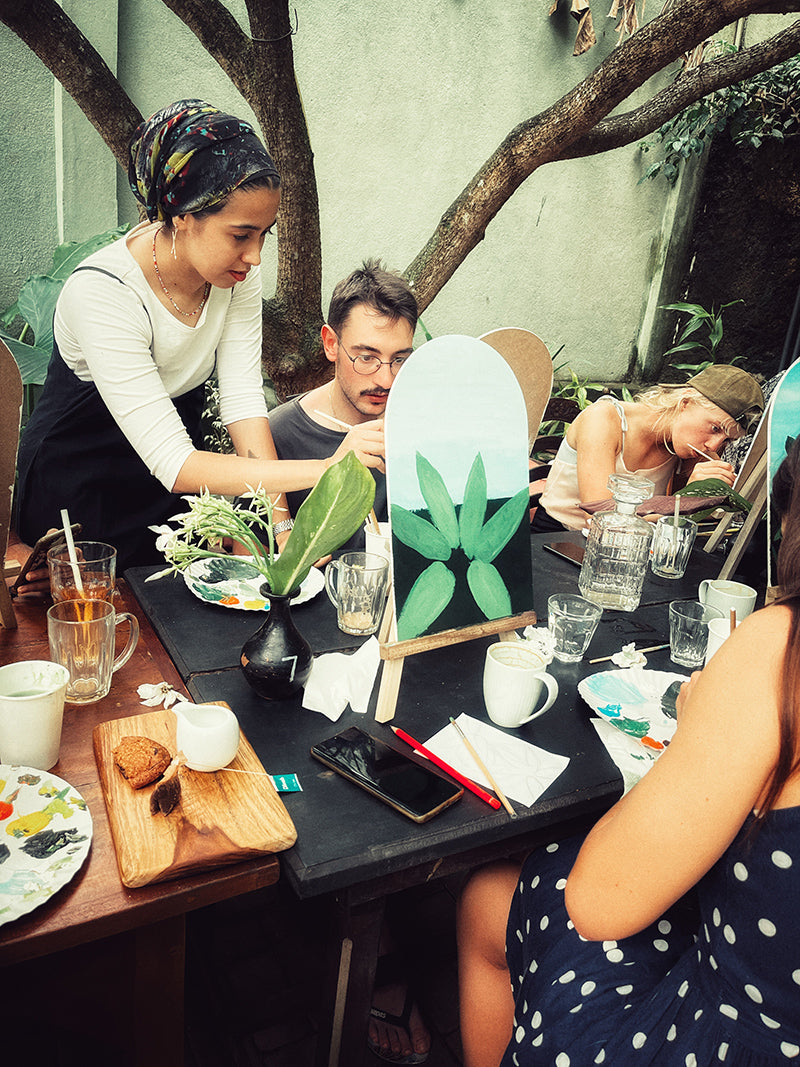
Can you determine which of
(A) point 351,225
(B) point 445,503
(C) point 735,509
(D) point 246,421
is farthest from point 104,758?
(A) point 351,225

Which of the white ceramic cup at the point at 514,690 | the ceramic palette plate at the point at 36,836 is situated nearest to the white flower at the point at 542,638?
the white ceramic cup at the point at 514,690

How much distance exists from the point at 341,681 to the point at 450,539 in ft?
1.08

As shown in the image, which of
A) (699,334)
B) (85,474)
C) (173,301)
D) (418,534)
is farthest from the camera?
(699,334)

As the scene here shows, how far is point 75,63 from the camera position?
2.95 metres

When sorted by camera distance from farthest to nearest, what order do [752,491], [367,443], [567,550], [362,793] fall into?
[567,550] < [752,491] < [367,443] < [362,793]

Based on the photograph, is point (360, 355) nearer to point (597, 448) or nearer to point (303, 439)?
point (303, 439)

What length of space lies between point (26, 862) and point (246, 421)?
1.45m

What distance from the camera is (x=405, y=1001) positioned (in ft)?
5.46

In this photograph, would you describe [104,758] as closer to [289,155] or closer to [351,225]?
[289,155]

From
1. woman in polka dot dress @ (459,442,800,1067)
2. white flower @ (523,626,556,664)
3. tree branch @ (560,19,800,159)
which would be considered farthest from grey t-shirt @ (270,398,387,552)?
tree branch @ (560,19,800,159)

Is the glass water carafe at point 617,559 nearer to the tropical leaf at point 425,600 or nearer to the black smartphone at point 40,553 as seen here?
the tropical leaf at point 425,600

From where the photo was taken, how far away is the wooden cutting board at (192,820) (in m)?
0.92

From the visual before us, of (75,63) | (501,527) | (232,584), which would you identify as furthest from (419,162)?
(501,527)

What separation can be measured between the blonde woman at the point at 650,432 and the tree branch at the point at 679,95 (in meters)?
1.52
